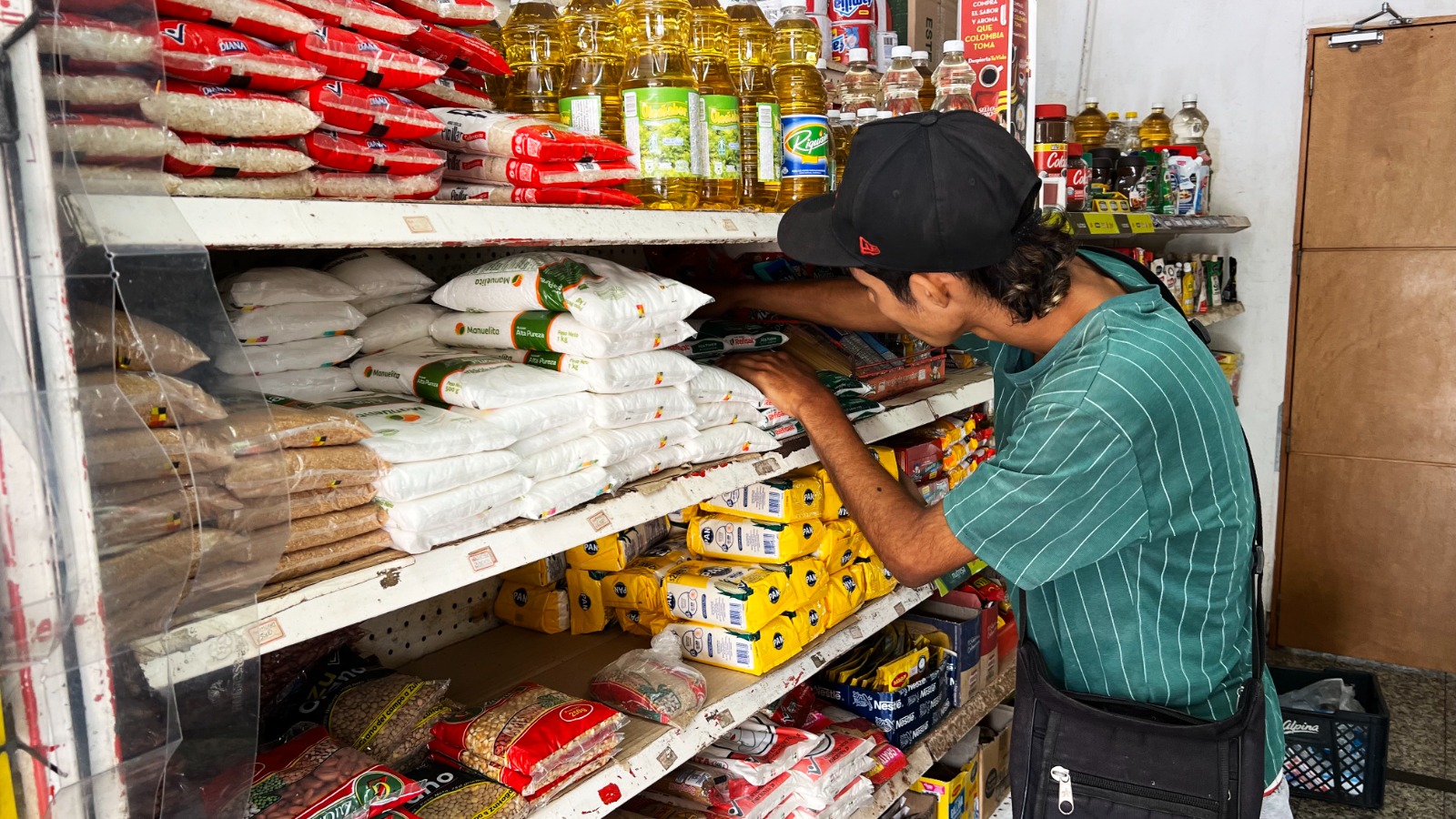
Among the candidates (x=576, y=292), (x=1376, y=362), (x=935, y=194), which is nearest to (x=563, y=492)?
(x=576, y=292)

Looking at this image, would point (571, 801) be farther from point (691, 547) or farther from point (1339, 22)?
point (1339, 22)

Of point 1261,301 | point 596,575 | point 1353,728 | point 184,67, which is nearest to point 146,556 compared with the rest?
point 184,67

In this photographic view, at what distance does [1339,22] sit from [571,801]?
16.6ft

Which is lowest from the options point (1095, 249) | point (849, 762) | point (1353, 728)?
point (1353, 728)

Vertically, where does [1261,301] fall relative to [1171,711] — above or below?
above

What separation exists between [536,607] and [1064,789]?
3.98ft

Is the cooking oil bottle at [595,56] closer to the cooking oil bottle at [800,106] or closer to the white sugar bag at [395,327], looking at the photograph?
the cooking oil bottle at [800,106]

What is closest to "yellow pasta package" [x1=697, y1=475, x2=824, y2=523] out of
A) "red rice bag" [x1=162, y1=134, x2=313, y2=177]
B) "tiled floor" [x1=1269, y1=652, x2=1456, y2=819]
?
"red rice bag" [x1=162, y1=134, x2=313, y2=177]

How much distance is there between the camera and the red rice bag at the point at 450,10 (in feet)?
4.80

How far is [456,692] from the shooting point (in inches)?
79.3

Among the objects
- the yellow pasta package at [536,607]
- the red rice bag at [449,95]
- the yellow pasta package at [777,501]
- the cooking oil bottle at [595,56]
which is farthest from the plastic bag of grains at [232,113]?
the yellow pasta package at [536,607]

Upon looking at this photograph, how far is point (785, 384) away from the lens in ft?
6.77

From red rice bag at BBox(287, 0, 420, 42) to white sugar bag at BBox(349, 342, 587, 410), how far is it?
1.63 feet

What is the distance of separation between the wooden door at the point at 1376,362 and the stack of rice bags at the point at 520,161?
4509 mm
